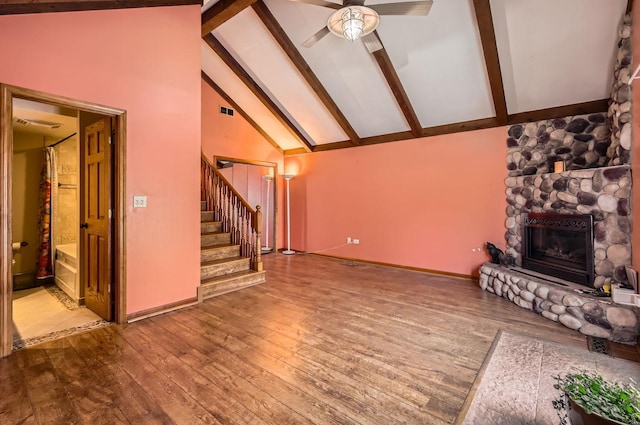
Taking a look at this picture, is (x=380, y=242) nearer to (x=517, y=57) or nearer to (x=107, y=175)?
(x=517, y=57)

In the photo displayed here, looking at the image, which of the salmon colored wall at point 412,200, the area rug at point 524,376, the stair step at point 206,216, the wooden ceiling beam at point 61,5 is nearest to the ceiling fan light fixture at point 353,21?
the wooden ceiling beam at point 61,5

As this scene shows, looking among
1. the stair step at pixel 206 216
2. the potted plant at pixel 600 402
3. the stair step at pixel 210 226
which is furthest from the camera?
the stair step at pixel 206 216

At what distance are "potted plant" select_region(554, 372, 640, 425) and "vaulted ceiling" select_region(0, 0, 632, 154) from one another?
328cm

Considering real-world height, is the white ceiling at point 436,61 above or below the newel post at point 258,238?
above

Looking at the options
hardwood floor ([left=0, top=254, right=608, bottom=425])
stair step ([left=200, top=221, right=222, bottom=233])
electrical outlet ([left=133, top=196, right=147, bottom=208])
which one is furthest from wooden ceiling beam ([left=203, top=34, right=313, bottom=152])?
hardwood floor ([left=0, top=254, right=608, bottom=425])

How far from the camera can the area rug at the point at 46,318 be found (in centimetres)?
275

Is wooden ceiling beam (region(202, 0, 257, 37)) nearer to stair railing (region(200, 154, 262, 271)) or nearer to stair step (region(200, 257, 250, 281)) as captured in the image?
stair railing (region(200, 154, 262, 271))

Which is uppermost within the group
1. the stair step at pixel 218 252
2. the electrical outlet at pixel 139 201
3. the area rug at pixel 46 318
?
the electrical outlet at pixel 139 201

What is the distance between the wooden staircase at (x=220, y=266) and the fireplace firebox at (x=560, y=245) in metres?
3.99

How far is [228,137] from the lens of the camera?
6.37 metres

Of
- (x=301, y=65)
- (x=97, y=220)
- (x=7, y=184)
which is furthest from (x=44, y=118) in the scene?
(x=301, y=65)

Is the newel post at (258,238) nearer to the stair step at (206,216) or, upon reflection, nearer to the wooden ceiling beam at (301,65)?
the stair step at (206,216)

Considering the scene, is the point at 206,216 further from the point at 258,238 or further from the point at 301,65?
the point at 301,65

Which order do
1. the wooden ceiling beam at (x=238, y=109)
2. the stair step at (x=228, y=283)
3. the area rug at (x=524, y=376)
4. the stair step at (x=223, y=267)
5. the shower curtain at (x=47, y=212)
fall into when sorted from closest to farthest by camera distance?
the area rug at (x=524, y=376) → the stair step at (x=228, y=283) → the stair step at (x=223, y=267) → the shower curtain at (x=47, y=212) → the wooden ceiling beam at (x=238, y=109)
